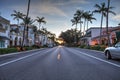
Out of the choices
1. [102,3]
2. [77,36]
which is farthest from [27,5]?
[77,36]

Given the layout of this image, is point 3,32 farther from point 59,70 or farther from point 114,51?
point 59,70

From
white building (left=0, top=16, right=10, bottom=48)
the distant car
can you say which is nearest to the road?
the distant car

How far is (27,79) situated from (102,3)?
163 ft

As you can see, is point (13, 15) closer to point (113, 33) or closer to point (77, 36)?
point (113, 33)

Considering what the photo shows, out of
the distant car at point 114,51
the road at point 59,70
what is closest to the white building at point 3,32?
the road at point 59,70

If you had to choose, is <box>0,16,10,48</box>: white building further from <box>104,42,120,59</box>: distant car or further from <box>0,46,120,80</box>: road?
<box>104,42,120,59</box>: distant car

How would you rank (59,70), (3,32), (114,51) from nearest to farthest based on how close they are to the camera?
(59,70), (114,51), (3,32)

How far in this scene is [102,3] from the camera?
5325 centimetres

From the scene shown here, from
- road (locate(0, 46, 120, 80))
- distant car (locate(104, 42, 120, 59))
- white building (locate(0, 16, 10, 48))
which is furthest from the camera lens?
white building (locate(0, 16, 10, 48))

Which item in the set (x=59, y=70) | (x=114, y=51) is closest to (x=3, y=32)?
(x=114, y=51)

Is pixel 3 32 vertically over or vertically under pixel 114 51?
over

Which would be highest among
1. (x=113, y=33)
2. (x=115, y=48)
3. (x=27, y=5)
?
(x=27, y=5)

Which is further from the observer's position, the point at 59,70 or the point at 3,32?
the point at 3,32

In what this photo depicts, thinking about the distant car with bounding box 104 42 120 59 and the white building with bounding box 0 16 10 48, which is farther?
the white building with bounding box 0 16 10 48
